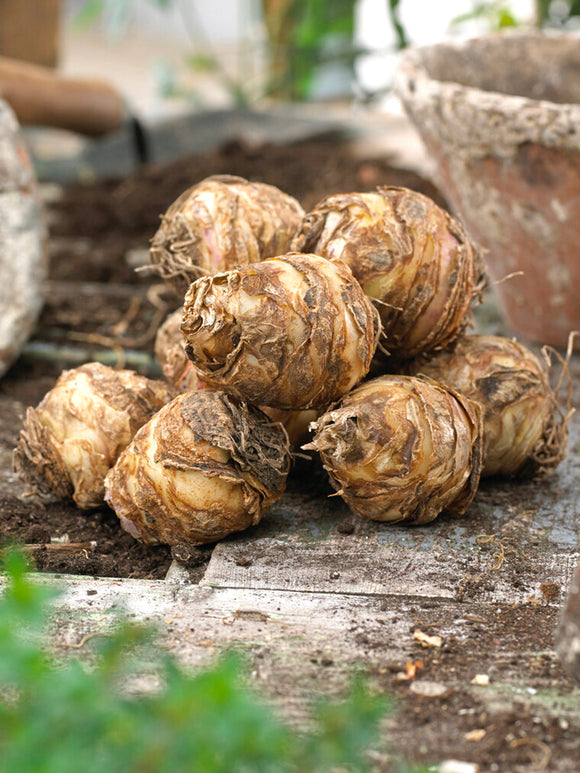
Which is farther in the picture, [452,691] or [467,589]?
[467,589]

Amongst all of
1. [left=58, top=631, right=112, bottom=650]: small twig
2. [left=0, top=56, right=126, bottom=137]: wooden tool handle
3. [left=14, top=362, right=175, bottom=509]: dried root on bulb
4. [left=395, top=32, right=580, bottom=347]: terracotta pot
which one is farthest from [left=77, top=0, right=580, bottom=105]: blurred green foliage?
[left=58, top=631, right=112, bottom=650]: small twig

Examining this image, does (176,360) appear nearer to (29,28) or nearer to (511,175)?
(511,175)

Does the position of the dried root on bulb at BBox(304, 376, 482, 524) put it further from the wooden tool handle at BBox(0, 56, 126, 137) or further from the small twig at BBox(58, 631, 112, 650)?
the wooden tool handle at BBox(0, 56, 126, 137)

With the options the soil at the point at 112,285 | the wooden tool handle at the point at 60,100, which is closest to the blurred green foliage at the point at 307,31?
the soil at the point at 112,285

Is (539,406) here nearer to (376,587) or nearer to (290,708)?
(376,587)

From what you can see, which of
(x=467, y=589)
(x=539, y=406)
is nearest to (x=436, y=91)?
(x=539, y=406)

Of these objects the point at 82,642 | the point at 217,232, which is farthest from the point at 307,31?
the point at 82,642

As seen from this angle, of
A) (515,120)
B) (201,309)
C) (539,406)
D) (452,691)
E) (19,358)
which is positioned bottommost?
(19,358)
